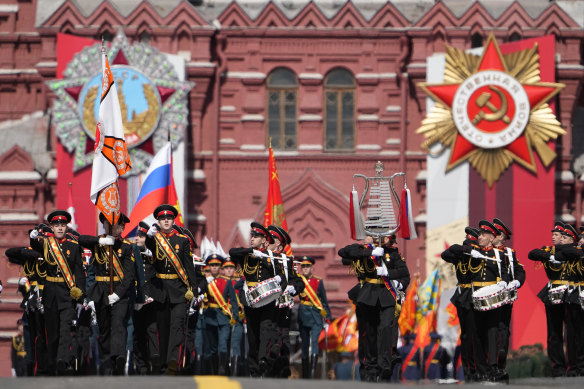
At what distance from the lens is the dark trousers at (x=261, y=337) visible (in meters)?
18.0

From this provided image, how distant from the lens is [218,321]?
2322cm

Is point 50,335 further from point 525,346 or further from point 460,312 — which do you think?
point 525,346

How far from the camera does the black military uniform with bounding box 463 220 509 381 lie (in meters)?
17.1

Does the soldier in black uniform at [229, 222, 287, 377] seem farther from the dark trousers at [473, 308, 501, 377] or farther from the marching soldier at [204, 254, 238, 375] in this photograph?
the marching soldier at [204, 254, 238, 375]

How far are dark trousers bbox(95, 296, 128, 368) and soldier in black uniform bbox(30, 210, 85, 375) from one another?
318mm

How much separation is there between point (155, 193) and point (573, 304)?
25.5ft

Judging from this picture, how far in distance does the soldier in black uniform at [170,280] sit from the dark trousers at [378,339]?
221cm

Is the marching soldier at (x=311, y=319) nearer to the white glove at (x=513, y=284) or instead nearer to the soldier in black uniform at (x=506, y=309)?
the soldier in black uniform at (x=506, y=309)

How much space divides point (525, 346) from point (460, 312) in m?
12.2

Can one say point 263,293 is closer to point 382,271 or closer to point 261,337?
point 261,337

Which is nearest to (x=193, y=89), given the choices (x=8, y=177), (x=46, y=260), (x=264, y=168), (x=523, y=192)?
(x=264, y=168)

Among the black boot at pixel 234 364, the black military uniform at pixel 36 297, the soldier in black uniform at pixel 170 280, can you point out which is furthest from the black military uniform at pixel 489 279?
the black boot at pixel 234 364

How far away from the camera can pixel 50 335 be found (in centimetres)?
1705

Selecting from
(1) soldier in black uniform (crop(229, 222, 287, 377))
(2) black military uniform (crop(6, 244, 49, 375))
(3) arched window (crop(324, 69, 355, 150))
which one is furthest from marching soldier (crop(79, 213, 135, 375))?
(3) arched window (crop(324, 69, 355, 150))
